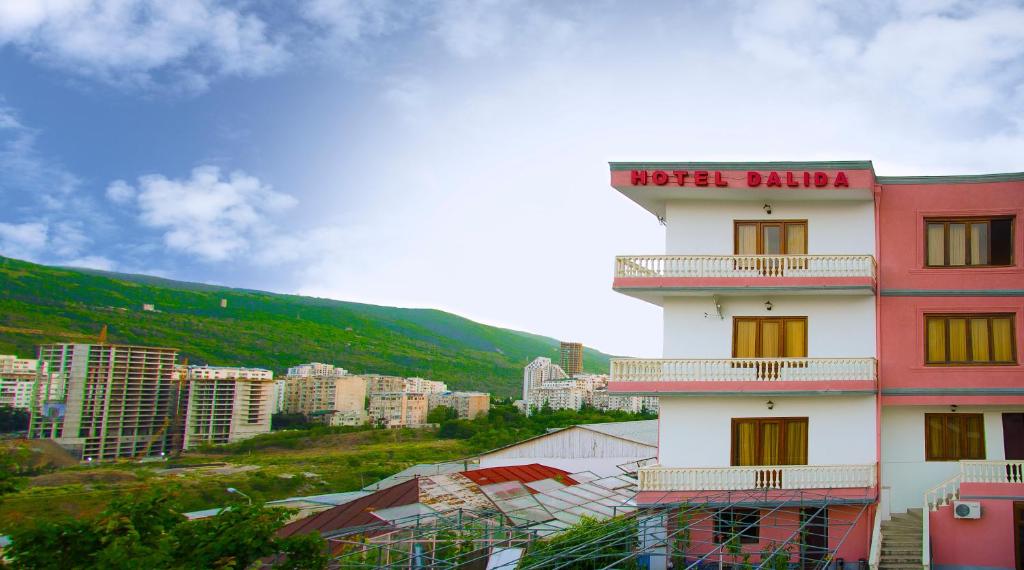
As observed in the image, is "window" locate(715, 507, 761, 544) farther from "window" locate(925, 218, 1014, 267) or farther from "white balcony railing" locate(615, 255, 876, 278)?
"window" locate(925, 218, 1014, 267)

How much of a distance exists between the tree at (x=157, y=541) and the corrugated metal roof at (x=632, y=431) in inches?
1119

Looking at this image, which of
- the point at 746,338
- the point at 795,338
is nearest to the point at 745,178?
the point at 746,338

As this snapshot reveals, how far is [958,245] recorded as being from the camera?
17.6 meters

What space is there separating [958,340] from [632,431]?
2491cm

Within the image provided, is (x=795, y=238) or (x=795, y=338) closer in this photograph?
(x=795, y=338)

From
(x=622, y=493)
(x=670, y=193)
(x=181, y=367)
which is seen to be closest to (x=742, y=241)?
(x=670, y=193)

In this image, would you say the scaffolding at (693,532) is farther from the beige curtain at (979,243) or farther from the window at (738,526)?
the beige curtain at (979,243)

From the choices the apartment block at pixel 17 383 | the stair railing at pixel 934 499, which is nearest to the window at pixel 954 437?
the stair railing at pixel 934 499

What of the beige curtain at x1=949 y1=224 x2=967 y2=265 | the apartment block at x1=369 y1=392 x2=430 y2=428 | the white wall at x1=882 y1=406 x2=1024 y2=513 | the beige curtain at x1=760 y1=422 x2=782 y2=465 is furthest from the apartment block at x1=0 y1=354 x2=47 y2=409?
the beige curtain at x1=949 y1=224 x2=967 y2=265

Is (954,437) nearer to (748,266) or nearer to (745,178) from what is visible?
(748,266)

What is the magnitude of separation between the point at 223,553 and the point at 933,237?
56.0ft

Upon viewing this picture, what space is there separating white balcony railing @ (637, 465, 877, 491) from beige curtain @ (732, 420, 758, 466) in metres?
0.69

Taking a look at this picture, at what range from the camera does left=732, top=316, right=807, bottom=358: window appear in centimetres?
1811

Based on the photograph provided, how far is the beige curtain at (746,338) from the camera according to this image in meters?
18.2
